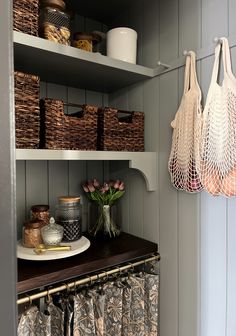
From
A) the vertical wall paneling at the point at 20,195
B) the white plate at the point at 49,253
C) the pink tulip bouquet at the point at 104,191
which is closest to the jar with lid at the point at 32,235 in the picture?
the white plate at the point at 49,253

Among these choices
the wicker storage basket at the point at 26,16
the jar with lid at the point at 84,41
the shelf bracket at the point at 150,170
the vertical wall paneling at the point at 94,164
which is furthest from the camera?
the vertical wall paneling at the point at 94,164

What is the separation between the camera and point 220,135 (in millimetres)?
895

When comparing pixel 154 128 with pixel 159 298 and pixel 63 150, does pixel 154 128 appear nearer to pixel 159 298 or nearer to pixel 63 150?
pixel 63 150

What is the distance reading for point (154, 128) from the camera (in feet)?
4.07

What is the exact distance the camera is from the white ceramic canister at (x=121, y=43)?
1133 mm

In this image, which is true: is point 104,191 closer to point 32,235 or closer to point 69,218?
point 69,218

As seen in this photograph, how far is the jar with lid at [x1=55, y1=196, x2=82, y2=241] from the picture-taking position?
1128mm

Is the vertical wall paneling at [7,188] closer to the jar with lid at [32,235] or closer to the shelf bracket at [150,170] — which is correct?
the jar with lid at [32,235]

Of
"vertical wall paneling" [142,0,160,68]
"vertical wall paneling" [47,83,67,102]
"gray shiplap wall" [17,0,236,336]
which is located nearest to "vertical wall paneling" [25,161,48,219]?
"gray shiplap wall" [17,0,236,336]

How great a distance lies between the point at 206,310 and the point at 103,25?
5.23 ft

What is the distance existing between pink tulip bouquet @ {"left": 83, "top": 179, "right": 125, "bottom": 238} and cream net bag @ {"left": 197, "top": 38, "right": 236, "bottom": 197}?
19.8 inches

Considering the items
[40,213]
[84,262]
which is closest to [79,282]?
[84,262]

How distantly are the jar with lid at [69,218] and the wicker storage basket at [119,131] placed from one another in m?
0.29

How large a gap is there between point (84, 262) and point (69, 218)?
23cm
